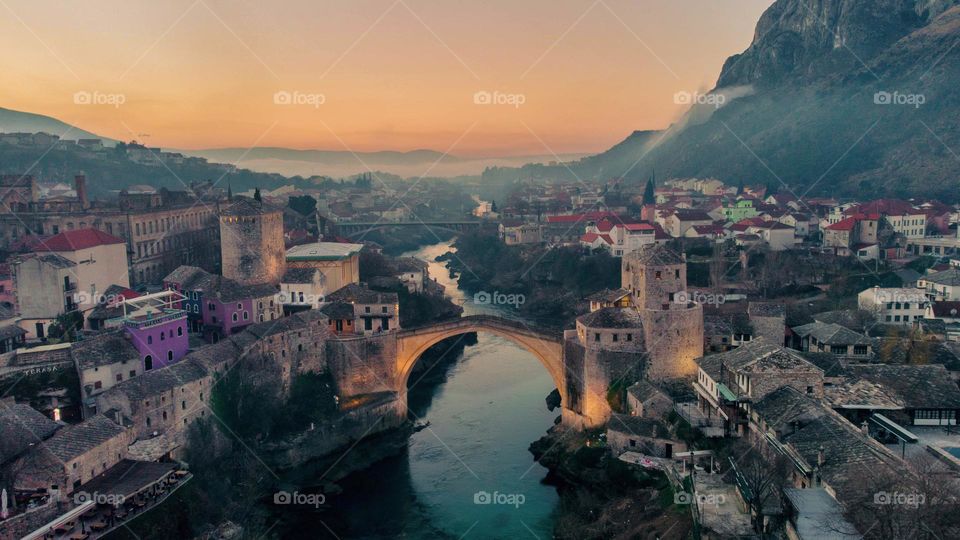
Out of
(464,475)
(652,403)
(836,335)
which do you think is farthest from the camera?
(836,335)

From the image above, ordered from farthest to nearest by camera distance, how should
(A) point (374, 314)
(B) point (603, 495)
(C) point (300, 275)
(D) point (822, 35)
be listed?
(D) point (822, 35) → (C) point (300, 275) → (A) point (374, 314) → (B) point (603, 495)

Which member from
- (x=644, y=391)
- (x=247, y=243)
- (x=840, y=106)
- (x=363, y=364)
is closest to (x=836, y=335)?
(x=644, y=391)

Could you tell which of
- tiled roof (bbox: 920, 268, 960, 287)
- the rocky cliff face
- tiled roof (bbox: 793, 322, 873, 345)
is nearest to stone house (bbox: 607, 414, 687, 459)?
tiled roof (bbox: 793, 322, 873, 345)

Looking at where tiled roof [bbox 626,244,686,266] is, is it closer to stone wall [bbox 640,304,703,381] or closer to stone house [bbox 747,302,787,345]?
stone wall [bbox 640,304,703,381]

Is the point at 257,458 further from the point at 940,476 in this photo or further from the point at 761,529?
the point at 940,476

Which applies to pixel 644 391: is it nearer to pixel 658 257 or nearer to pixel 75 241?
pixel 658 257

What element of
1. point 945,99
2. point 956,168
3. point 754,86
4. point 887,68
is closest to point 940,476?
point 956,168
